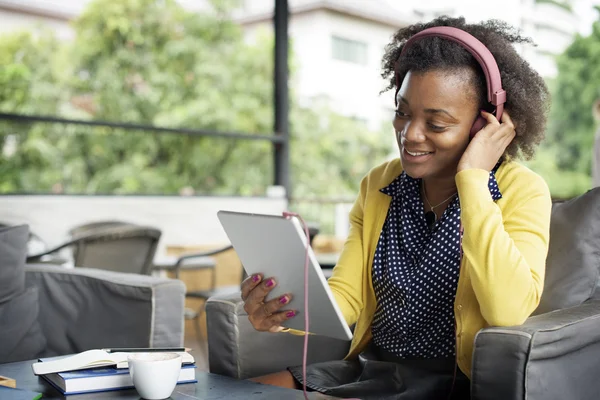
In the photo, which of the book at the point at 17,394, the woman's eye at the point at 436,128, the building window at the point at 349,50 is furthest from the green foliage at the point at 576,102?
the book at the point at 17,394

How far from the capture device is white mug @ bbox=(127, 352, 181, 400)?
1.22 metres

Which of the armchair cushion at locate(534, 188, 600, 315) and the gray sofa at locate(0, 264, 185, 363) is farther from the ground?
the armchair cushion at locate(534, 188, 600, 315)

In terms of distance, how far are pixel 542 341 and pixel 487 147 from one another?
15.8 inches

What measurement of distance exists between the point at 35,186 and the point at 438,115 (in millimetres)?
6857

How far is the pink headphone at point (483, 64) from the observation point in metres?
1.51

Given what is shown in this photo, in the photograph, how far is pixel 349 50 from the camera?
10.9 m

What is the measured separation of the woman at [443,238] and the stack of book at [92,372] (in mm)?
174

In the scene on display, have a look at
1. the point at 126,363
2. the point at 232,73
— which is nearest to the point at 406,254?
the point at 126,363

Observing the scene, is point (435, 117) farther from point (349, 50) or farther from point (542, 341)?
point (349, 50)

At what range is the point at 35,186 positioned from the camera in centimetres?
767

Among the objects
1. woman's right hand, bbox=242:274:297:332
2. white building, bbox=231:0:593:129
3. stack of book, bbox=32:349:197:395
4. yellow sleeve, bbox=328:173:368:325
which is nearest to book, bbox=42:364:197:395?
stack of book, bbox=32:349:197:395

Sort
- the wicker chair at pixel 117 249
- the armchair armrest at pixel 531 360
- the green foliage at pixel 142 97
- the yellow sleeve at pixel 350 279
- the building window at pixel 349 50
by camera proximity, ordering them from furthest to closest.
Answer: the building window at pixel 349 50 < the green foliage at pixel 142 97 < the wicker chair at pixel 117 249 < the yellow sleeve at pixel 350 279 < the armchair armrest at pixel 531 360

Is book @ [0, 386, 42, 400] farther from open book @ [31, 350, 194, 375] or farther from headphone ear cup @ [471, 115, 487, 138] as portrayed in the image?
headphone ear cup @ [471, 115, 487, 138]

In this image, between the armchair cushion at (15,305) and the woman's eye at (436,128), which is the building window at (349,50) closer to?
the armchair cushion at (15,305)
